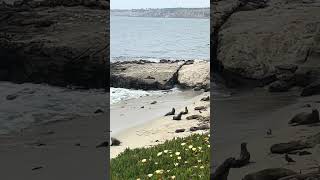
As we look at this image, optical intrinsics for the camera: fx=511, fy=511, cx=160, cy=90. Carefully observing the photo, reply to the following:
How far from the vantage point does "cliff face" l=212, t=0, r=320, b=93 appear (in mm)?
5410

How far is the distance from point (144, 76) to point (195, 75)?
199 centimetres

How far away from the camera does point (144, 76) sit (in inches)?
620

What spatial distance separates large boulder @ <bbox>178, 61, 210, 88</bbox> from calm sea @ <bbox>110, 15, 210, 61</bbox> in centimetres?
140

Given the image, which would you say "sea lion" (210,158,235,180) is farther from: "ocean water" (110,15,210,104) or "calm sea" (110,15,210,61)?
Answer: "calm sea" (110,15,210,61)

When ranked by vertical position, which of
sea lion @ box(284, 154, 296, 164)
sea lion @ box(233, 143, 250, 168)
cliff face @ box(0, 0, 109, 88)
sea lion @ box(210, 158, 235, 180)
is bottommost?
sea lion @ box(210, 158, 235, 180)

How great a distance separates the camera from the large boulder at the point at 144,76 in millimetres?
14672

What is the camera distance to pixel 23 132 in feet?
19.6

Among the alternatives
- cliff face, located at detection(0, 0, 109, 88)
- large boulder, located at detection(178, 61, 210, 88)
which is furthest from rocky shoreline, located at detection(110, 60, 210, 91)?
cliff face, located at detection(0, 0, 109, 88)

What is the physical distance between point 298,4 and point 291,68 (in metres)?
0.68

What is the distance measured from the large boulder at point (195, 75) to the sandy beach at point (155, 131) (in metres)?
2.57

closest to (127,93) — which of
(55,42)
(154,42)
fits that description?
(55,42)

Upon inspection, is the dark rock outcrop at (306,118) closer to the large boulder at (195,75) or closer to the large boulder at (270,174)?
the large boulder at (270,174)

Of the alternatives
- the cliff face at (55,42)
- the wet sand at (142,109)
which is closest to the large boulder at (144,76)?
the wet sand at (142,109)

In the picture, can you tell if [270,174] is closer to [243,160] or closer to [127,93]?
[243,160]
